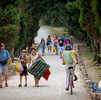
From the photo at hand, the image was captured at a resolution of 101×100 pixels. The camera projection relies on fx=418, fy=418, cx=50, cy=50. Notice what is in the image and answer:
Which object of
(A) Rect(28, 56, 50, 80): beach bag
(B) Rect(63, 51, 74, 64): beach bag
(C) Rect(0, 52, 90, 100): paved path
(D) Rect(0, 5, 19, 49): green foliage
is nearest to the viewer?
(C) Rect(0, 52, 90, 100): paved path

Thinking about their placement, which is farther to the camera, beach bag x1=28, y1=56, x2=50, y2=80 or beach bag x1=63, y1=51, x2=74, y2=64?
beach bag x1=28, y1=56, x2=50, y2=80

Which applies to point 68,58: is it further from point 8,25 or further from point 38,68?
point 8,25

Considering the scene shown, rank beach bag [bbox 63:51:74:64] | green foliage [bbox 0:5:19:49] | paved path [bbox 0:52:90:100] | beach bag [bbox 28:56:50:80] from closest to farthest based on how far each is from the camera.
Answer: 1. paved path [bbox 0:52:90:100]
2. beach bag [bbox 63:51:74:64]
3. beach bag [bbox 28:56:50:80]
4. green foliage [bbox 0:5:19:49]

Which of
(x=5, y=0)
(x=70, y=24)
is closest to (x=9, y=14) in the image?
(x=5, y=0)

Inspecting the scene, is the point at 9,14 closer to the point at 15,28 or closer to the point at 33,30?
the point at 15,28

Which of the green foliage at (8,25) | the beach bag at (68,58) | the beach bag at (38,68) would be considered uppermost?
the green foliage at (8,25)

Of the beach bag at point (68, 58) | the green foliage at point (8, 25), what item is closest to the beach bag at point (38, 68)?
the beach bag at point (68, 58)

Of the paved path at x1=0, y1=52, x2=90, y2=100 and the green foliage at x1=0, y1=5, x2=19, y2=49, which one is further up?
the green foliage at x1=0, y1=5, x2=19, y2=49

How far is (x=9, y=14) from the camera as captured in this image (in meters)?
23.0

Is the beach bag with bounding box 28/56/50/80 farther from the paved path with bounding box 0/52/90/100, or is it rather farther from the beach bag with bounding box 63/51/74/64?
the beach bag with bounding box 63/51/74/64

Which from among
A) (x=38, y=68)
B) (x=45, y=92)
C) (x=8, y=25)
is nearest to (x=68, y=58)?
(x=45, y=92)

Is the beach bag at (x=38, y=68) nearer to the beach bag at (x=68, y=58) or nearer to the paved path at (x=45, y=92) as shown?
the paved path at (x=45, y=92)

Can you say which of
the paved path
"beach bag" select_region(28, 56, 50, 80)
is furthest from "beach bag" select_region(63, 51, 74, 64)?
"beach bag" select_region(28, 56, 50, 80)

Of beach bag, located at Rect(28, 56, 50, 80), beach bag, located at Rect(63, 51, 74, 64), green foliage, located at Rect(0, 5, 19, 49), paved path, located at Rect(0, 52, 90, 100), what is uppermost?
green foliage, located at Rect(0, 5, 19, 49)
